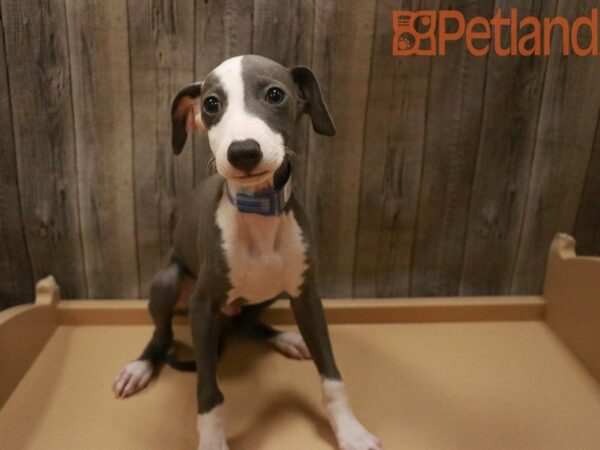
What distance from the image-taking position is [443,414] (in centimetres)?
128

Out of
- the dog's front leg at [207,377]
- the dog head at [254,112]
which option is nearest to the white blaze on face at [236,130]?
the dog head at [254,112]

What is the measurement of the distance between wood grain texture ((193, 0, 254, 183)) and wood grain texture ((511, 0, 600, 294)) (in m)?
0.79

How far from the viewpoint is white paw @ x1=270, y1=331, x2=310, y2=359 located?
1.47 meters

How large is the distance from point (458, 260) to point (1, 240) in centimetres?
129

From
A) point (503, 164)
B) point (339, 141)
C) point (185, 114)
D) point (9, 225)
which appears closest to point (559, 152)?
point (503, 164)

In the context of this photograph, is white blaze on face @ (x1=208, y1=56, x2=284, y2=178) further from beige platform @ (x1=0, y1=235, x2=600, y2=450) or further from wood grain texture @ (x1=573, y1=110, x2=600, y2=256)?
wood grain texture @ (x1=573, y1=110, x2=600, y2=256)

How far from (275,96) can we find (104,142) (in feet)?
2.13

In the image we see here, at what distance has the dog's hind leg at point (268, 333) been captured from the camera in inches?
58.2

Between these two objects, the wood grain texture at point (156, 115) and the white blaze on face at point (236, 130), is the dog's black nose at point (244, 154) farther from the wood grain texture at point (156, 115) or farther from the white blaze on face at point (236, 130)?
the wood grain texture at point (156, 115)

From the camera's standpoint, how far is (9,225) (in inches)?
60.2

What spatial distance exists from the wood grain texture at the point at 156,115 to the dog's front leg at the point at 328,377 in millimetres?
510

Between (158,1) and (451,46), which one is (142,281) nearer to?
(158,1)

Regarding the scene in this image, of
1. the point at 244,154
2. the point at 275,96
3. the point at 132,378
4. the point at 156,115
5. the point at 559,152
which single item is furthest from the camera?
the point at 559,152

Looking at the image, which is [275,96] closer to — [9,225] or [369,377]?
[369,377]
